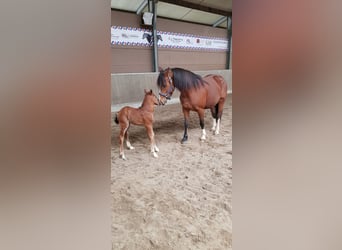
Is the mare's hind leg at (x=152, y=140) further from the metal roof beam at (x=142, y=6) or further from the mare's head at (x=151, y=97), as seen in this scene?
the metal roof beam at (x=142, y=6)

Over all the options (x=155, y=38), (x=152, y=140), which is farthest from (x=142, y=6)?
(x=152, y=140)

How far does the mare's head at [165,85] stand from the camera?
0.50 m

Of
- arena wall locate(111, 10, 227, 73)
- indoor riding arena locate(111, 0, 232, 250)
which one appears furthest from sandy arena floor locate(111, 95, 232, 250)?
arena wall locate(111, 10, 227, 73)

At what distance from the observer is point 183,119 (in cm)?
61

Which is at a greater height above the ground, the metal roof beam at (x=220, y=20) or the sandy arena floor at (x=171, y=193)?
the metal roof beam at (x=220, y=20)
